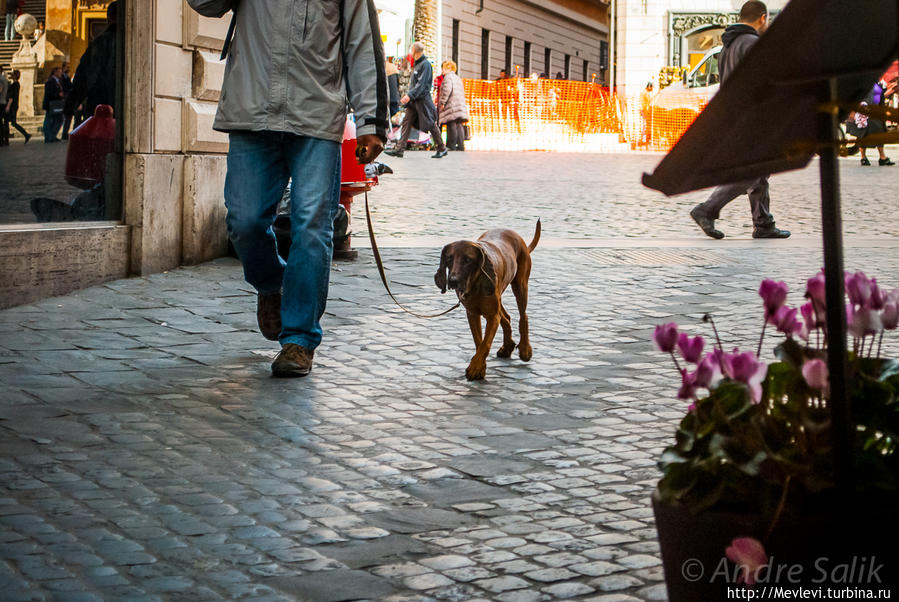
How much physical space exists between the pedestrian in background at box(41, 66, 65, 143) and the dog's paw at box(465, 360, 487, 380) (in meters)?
3.62

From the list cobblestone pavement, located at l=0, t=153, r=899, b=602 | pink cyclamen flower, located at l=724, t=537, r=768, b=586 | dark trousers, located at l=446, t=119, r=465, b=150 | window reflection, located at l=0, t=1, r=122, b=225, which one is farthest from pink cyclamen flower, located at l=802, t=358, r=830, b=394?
dark trousers, located at l=446, t=119, r=465, b=150

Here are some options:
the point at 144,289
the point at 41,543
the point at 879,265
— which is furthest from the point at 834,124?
the point at 879,265

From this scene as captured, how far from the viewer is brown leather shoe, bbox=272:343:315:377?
5.48m

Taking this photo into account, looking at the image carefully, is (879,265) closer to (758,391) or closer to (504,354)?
(504,354)

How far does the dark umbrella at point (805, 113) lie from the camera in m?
1.90

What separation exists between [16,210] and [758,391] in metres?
6.02

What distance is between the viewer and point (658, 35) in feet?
143

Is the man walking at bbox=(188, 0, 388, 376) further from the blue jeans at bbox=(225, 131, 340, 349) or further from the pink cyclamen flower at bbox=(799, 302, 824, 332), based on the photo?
the pink cyclamen flower at bbox=(799, 302, 824, 332)

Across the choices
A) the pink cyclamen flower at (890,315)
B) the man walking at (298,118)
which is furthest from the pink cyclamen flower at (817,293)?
the man walking at (298,118)

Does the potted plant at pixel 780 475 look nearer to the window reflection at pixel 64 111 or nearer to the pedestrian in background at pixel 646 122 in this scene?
the window reflection at pixel 64 111

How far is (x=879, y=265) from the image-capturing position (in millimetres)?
9266

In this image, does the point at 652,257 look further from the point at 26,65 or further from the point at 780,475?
the point at 780,475

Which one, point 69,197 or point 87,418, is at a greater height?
point 69,197

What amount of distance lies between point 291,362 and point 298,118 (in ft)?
3.41
